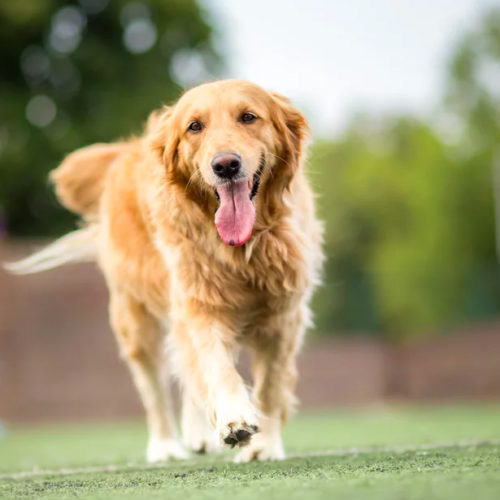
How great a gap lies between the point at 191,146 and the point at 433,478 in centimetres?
207

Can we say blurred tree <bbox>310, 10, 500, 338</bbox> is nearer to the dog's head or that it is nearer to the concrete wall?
the dog's head

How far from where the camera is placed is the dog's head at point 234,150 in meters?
4.64

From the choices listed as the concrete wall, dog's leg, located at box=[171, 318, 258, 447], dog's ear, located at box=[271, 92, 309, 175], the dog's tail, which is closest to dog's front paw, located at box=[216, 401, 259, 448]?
dog's leg, located at box=[171, 318, 258, 447]

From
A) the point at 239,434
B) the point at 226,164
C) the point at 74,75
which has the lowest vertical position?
the point at 239,434

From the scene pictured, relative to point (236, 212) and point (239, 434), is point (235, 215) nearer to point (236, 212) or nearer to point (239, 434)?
point (236, 212)

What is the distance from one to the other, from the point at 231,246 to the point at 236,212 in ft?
0.68

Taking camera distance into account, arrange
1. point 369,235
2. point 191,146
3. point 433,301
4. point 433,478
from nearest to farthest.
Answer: point 433,478 < point 191,146 < point 433,301 < point 369,235

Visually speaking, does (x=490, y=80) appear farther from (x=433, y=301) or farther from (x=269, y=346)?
(x=269, y=346)

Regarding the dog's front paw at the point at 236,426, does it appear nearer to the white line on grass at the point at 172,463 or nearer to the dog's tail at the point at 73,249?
the white line on grass at the point at 172,463

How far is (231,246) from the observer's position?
4.89m

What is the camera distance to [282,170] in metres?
4.96

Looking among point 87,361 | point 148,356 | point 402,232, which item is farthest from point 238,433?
point 402,232

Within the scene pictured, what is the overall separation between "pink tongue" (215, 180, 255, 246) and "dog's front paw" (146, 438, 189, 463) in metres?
1.78

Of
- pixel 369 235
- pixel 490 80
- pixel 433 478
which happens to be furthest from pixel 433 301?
pixel 369 235
